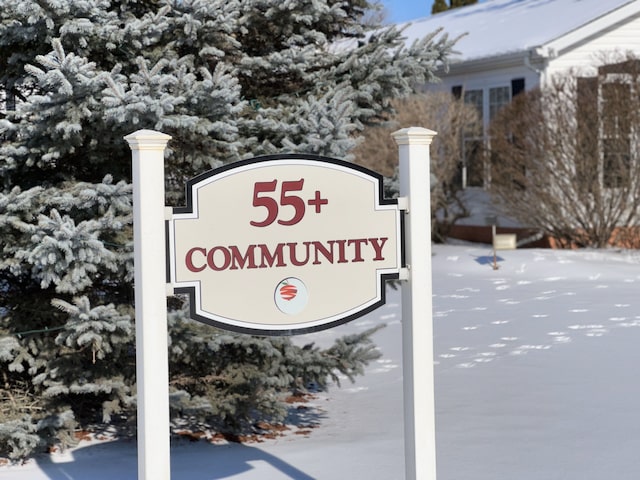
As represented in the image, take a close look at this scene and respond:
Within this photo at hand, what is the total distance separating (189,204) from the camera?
185 inches

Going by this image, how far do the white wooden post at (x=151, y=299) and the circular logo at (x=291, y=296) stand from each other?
20.4 inches

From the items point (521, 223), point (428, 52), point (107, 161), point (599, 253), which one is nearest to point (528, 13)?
point (521, 223)

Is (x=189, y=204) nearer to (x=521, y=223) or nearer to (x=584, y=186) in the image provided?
(x=584, y=186)

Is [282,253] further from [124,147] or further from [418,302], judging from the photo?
[124,147]

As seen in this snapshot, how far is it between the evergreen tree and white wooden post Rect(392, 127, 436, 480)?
5.38 feet

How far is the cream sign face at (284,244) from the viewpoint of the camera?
469 cm

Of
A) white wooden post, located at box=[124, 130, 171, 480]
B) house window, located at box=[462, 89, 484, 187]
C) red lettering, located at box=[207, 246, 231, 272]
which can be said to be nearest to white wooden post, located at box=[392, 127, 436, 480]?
red lettering, located at box=[207, 246, 231, 272]

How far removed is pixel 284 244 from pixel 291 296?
0.78 ft

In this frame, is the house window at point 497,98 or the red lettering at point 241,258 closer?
the red lettering at point 241,258

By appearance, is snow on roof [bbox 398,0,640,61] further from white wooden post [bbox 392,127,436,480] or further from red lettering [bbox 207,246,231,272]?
red lettering [bbox 207,246,231,272]

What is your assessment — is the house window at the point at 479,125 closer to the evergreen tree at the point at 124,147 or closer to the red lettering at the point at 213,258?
the evergreen tree at the point at 124,147

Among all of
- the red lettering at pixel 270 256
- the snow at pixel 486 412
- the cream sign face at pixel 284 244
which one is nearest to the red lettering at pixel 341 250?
the cream sign face at pixel 284 244

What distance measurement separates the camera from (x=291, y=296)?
4824 mm

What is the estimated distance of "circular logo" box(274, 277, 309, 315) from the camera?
15.8ft
